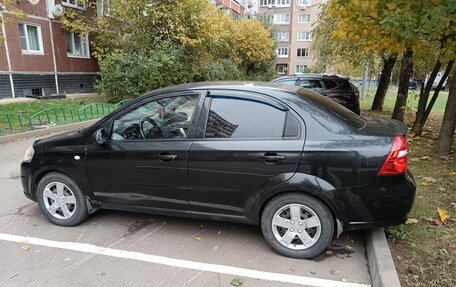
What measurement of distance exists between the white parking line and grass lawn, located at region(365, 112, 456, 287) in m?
0.47

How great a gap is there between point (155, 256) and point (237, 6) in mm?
46543

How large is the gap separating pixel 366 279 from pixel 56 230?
11.0 ft

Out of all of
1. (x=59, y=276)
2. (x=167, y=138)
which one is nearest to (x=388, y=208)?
(x=167, y=138)

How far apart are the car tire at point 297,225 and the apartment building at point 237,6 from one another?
34.1 meters

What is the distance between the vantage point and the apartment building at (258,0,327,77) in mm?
55188

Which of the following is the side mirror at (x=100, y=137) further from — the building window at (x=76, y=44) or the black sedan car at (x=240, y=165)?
the building window at (x=76, y=44)

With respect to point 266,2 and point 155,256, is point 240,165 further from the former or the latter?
point 266,2

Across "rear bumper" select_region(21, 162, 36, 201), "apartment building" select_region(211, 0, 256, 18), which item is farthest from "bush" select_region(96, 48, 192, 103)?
"apartment building" select_region(211, 0, 256, 18)

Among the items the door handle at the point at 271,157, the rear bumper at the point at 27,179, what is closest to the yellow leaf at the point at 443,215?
the door handle at the point at 271,157

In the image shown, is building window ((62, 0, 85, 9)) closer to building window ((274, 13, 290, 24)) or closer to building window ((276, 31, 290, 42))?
building window ((276, 31, 290, 42))

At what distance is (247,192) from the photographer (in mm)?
3469

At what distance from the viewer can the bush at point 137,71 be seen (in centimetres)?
1490

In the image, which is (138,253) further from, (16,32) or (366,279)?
(16,32)

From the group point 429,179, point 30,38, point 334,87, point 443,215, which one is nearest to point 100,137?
point 443,215
